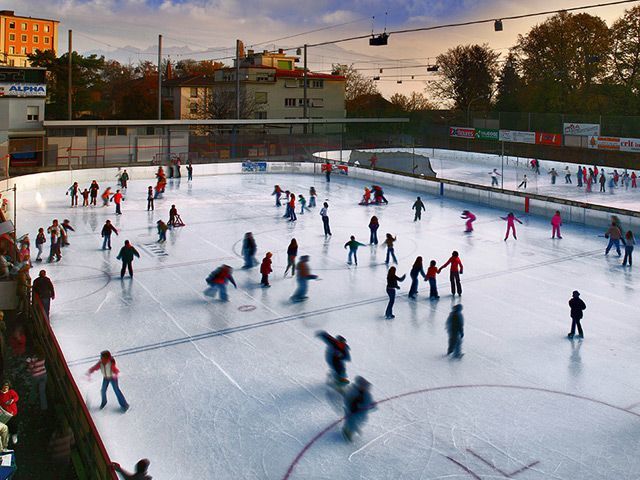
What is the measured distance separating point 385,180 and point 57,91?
113 ft

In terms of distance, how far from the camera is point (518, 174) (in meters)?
42.9

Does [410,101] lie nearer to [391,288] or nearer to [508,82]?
[508,82]

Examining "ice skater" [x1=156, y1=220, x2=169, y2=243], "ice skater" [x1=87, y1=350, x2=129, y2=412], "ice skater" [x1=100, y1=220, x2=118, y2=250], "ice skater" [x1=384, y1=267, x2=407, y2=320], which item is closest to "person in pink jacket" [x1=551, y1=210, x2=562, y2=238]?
"ice skater" [x1=384, y1=267, x2=407, y2=320]

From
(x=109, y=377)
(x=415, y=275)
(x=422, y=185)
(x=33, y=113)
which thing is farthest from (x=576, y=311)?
(x=33, y=113)

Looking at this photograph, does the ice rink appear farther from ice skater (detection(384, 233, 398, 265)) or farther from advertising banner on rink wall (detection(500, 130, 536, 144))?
advertising banner on rink wall (detection(500, 130, 536, 144))

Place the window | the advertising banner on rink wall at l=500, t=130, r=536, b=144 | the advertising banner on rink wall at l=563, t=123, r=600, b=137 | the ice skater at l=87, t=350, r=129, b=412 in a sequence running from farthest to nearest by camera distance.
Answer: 1. the advertising banner on rink wall at l=500, t=130, r=536, b=144
2. the advertising banner on rink wall at l=563, t=123, r=600, b=137
3. the window
4. the ice skater at l=87, t=350, r=129, b=412

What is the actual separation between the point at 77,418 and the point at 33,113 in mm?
37759

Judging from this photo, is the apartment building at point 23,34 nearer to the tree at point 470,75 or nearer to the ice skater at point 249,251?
the tree at point 470,75

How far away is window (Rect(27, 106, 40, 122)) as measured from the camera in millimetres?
42134

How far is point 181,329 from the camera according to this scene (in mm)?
14141

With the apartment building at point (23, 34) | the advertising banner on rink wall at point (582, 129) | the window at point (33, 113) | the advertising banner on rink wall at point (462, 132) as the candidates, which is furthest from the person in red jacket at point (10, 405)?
the apartment building at point (23, 34)

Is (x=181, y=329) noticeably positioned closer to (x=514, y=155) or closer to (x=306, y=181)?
(x=306, y=181)

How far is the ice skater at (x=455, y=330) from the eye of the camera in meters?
12.6

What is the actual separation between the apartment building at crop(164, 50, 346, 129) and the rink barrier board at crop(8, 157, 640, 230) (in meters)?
26.2
